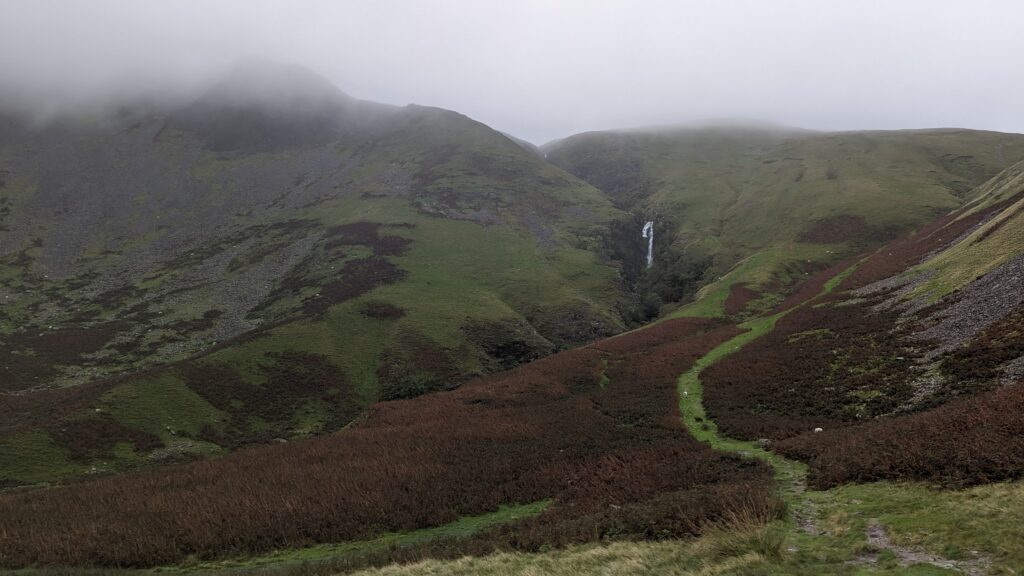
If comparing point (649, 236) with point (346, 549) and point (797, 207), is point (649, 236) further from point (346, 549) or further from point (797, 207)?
point (346, 549)

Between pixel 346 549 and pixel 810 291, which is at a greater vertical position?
pixel 810 291

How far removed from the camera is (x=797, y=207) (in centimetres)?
13375

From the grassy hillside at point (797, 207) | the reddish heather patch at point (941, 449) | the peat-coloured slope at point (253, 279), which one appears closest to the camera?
the reddish heather patch at point (941, 449)

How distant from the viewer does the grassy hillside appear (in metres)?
94.6

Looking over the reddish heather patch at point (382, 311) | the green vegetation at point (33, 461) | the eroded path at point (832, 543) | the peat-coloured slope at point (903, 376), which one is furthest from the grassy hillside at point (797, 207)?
the green vegetation at point (33, 461)

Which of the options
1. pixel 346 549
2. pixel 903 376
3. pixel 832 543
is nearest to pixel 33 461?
pixel 346 549

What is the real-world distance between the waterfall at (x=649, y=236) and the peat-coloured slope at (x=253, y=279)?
523 inches

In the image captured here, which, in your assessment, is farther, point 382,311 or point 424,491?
point 382,311

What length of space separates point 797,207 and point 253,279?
13558cm

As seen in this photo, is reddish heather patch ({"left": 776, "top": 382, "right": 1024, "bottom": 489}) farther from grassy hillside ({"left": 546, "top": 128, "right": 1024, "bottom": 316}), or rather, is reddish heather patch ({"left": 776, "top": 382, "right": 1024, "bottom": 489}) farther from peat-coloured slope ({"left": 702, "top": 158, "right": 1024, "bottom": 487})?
grassy hillside ({"left": 546, "top": 128, "right": 1024, "bottom": 316})

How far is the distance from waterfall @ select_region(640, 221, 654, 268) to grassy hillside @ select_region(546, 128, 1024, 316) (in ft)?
7.84

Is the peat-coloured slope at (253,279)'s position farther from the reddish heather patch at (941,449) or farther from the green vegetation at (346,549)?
the reddish heather patch at (941,449)

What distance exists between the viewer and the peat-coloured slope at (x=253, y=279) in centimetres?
5594

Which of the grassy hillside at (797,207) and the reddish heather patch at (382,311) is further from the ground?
the grassy hillside at (797,207)
